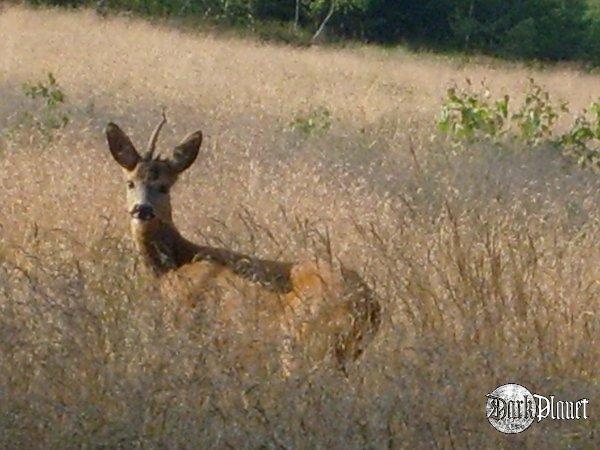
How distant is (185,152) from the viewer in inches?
229

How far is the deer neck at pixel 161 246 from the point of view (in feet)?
17.6

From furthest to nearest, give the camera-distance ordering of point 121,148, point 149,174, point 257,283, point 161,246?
point 121,148
point 149,174
point 161,246
point 257,283

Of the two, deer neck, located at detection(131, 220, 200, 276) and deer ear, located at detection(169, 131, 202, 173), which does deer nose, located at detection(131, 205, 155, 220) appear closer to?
deer neck, located at detection(131, 220, 200, 276)

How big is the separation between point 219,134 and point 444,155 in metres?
1.78

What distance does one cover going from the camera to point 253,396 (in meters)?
4.08

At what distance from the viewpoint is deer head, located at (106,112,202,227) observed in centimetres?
561

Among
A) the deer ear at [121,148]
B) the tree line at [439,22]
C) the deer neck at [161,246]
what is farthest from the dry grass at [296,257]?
the tree line at [439,22]

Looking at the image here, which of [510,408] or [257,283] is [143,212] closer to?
[257,283]

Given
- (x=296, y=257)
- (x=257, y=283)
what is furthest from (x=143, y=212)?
(x=257, y=283)

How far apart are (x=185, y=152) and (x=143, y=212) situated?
0.41 meters

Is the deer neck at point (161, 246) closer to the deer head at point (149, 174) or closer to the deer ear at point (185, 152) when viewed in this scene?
the deer head at point (149, 174)

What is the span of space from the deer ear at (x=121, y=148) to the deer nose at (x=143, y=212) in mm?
254

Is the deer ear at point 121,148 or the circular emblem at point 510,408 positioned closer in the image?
Answer: the circular emblem at point 510,408

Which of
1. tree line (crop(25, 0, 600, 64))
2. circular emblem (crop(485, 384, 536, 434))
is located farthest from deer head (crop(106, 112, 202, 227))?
tree line (crop(25, 0, 600, 64))
